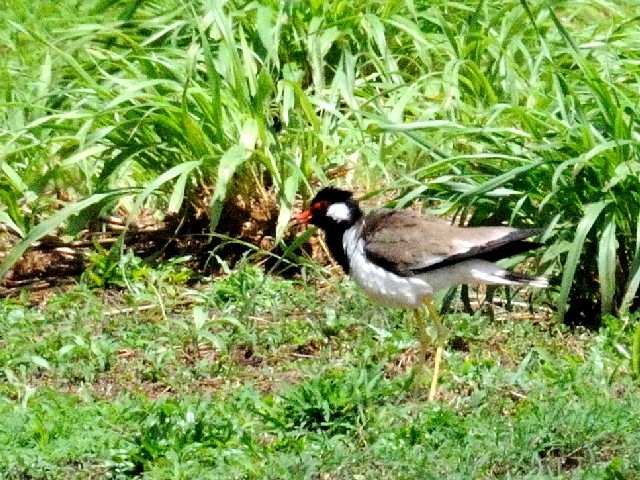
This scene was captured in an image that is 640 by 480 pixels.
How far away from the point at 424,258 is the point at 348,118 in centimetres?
222

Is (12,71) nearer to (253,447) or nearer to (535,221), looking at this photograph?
(535,221)

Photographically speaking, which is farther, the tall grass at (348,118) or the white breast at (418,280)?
the tall grass at (348,118)

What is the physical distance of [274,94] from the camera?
8.37 meters

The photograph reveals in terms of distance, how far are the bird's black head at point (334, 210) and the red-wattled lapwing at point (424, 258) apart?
0.11 metres

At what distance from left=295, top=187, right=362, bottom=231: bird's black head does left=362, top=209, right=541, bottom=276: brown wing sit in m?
0.19

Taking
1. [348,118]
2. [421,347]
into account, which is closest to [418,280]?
[421,347]

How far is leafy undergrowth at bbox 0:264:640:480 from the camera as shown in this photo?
526 centimetres

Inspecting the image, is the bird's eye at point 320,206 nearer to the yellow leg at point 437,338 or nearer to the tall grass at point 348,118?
the tall grass at point 348,118

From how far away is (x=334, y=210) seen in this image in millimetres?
6836

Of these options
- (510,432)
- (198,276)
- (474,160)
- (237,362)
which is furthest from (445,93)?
(510,432)

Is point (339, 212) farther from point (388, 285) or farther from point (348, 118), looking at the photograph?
point (348, 118)

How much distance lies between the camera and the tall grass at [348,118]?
6.87m

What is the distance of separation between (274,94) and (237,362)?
2.08m

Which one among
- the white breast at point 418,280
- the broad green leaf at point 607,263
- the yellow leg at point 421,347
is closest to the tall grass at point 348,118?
the broad green leaf at point 607,263
